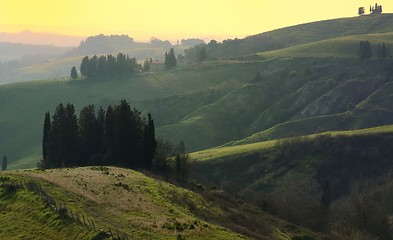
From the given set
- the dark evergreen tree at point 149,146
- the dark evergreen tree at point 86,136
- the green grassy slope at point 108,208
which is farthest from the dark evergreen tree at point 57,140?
the green grassy slope at point 108,208

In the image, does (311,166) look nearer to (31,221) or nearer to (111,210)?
(111,210)

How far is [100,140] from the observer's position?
365ft

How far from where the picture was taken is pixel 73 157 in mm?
107562

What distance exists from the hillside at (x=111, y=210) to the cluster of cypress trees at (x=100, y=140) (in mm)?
27766

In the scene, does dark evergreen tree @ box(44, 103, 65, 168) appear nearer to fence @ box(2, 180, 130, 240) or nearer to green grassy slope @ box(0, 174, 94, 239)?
fence @ box(2, 180, 130, 240)

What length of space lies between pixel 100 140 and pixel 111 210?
6222cm

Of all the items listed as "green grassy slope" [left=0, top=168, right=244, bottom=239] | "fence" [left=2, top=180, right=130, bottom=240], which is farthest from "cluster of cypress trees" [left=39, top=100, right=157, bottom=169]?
"fence" [left=2, top=180, right=130, bottom=240]

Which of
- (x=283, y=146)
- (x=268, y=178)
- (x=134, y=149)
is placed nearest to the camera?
(x=134, y=149)

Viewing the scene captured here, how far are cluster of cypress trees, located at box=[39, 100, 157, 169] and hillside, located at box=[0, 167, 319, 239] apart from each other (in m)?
27.8

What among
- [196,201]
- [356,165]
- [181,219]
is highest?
A: [181,219]

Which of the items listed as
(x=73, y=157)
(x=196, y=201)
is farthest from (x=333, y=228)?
(x=73, y=157)

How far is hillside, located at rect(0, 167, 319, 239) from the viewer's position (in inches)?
1725

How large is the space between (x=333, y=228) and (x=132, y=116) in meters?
50.9

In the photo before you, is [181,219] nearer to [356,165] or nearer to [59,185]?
[59,185]
